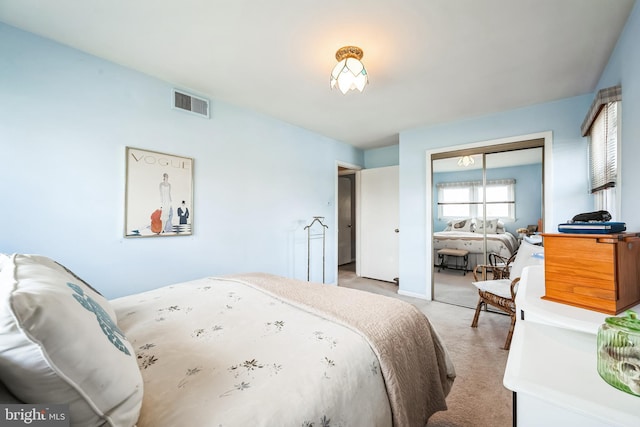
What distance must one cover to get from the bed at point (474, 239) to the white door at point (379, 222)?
0.83m

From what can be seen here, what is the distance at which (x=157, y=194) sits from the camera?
2.45m

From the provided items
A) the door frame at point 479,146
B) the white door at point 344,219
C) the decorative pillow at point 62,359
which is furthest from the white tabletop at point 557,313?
the white door at point 344,219

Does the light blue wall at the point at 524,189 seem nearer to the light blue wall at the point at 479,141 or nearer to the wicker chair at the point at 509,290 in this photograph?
the light blue wall at the point at 479,141

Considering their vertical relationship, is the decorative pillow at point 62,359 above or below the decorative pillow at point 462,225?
below

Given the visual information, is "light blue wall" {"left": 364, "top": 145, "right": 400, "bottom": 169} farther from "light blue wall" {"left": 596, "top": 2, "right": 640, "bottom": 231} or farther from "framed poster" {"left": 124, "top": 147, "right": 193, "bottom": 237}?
"framed poster" {"left": 124, "top": 147, "right": 193, "bottom": 237}

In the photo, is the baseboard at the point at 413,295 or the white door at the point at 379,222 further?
the white door at the point at 379,222

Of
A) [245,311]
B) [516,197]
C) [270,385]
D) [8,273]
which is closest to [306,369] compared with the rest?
[270,385]

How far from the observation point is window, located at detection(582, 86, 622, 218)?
1845 millimetres

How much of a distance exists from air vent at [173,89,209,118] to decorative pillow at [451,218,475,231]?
11.9ft

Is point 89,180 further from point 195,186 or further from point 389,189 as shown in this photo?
point 389,189

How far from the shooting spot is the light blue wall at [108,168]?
184 cm

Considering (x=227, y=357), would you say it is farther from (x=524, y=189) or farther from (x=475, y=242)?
(x=475, y=242)

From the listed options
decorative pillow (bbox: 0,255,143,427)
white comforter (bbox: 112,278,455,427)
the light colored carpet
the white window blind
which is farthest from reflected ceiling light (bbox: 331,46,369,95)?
the light colored carpet

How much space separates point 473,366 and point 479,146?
2.65m
